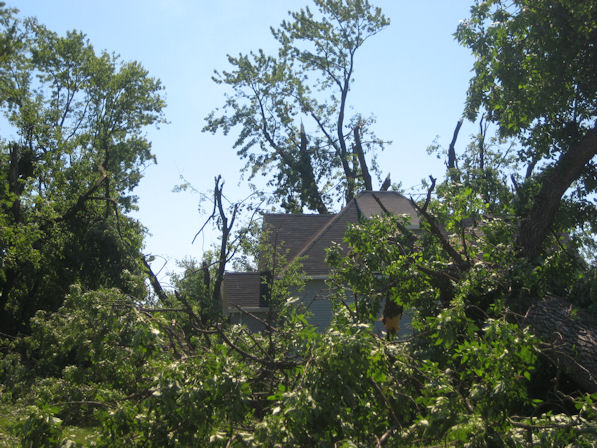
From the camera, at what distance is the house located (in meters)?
16.9

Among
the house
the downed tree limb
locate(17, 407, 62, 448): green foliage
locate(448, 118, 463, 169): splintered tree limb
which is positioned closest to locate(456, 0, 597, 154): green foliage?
the downed tree limb

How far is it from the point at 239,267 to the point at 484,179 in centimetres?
2467

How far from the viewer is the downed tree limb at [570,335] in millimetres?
6016

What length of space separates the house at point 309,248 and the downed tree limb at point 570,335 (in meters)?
9.50

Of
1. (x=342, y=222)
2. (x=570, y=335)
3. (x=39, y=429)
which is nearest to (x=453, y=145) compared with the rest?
(x=342, y=222)

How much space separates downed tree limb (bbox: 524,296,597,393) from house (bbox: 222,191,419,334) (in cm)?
950

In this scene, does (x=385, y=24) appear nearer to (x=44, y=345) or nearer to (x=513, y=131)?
(x=513, y=131)

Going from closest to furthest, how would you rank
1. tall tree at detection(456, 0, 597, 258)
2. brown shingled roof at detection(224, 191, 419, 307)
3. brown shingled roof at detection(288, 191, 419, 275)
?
tall tree at detection(456, 0, 597, 258), brown shingled roof at detection(288, 191, 419, 275), brown shingled roof at detection(224, 191, 419, 307)

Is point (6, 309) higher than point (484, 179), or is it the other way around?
point (484, 179)

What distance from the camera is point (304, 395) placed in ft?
12.5

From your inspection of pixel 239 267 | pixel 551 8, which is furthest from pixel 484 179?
pixel 239 267

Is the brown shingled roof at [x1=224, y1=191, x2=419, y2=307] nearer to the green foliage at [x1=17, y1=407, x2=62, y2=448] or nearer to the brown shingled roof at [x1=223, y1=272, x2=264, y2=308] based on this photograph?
the brown shingled roof at [x1=223, y1=272, x2=264, y2=308]

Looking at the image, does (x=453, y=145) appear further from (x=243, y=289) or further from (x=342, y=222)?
(x=243, y=289)

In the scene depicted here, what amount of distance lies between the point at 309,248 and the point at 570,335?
11.9 m
